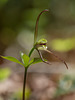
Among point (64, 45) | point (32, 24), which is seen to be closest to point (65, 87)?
point (64, 45)

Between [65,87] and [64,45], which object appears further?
[64,45]

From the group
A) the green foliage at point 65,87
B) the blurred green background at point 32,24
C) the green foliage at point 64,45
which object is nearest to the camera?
the green foliage at point 65,87

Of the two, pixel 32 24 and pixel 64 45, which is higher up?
pixel 32 24

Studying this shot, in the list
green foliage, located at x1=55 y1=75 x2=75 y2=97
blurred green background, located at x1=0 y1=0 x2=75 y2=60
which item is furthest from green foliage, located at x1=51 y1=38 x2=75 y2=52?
green foliage, located at x1=55 y1=75 x2=75 y2=97

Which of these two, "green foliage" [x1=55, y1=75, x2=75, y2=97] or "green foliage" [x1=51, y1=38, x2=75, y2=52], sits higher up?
"green foliage" [x1=55, y1=75, x2=75, y2=97]

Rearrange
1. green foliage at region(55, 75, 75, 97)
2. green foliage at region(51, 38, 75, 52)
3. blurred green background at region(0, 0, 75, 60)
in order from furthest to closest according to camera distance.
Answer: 1. blurred green background at region(0, 0, 75, 60)
2. green foliage at region(51, 38, 75, 52)
3. green foliage at region(55, 75, 75, 97)

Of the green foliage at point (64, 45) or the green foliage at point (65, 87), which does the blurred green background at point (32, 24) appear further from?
the green foliage at point (65, 87)

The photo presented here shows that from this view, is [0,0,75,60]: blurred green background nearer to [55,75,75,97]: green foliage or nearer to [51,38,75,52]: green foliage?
[51,38,75,52]: green foliage

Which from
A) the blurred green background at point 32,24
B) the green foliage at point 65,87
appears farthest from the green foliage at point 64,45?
the green foliage at point 65,87

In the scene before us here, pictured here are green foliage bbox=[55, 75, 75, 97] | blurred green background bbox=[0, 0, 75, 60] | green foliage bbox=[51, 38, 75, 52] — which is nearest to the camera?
green foliage bbox=[55, 75, 75, 97]

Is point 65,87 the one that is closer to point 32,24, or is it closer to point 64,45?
point 64,45

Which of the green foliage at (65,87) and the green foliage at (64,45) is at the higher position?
the green foliage at (65,87)
